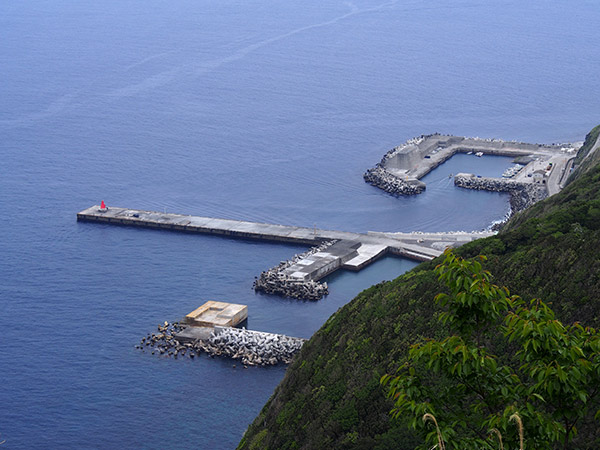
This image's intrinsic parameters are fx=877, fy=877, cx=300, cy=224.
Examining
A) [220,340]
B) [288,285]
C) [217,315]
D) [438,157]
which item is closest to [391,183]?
[438,157]

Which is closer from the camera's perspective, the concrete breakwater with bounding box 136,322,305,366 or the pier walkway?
the concrete breakwater with bounding box 136,322,305,366

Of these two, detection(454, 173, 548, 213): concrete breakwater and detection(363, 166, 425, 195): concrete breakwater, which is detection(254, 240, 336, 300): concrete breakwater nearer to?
detection(363, 166, 425, 195): concrete breakwater

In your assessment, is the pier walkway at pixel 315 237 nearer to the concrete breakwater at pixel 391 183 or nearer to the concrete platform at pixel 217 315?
the concrete platform at pixel 217 315

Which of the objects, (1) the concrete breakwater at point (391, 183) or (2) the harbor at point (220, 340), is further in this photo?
(1) the concrete breakwater at point (391, 183)

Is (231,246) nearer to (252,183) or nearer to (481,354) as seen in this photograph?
(252,183)

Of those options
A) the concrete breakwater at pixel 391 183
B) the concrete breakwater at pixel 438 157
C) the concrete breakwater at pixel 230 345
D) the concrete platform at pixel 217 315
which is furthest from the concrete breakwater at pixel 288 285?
the concrete breakwater at pixel 438 157

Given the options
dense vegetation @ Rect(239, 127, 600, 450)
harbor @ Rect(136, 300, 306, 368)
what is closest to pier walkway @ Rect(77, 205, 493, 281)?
harbor @ Rect(136, 300, 306, 368)
